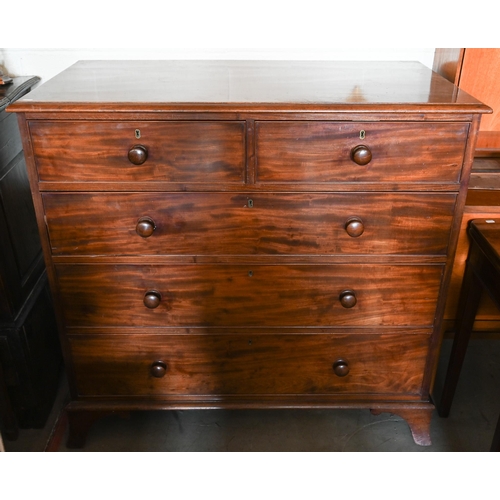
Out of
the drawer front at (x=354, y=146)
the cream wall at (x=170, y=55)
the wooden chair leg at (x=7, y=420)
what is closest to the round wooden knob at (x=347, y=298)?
the drawer front at (x=354, y=146)

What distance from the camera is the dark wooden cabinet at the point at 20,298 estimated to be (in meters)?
1.91

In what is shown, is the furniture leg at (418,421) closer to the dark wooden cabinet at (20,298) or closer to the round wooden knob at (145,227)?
the round wooden knob at (145,227)

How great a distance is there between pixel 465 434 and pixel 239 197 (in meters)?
1.38

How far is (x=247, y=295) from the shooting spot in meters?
1.77

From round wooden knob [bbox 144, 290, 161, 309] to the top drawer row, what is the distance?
40 cm

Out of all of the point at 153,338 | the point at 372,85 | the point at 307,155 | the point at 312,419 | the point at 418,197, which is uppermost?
the point at 372,85

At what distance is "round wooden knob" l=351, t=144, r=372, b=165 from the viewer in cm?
150

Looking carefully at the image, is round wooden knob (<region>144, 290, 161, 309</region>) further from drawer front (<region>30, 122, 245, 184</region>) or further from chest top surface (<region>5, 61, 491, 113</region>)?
chest top surface (<region>5, 61, 491, 113</region>)

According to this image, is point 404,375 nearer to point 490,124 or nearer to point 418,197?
point 418,197

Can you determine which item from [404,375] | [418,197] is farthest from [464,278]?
[418,197]

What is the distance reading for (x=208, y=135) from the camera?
149cm

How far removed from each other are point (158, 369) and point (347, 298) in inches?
28.0

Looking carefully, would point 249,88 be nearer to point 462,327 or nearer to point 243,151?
point 243,151

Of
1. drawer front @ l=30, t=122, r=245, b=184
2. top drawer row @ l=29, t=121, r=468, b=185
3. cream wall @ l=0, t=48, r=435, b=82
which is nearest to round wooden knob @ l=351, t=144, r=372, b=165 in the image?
top drawer row @ l=29, t=121, r=468, b=185
